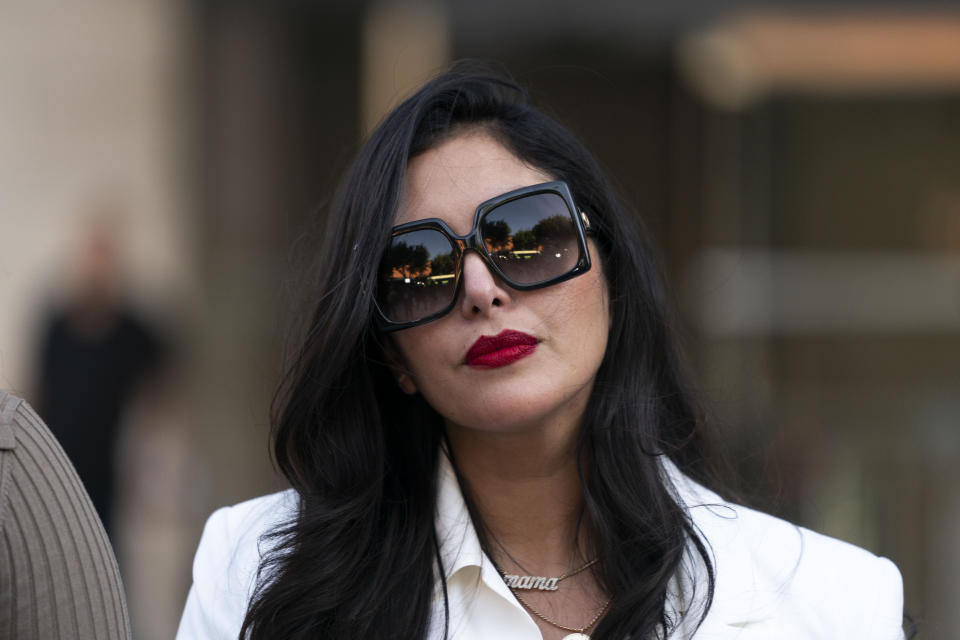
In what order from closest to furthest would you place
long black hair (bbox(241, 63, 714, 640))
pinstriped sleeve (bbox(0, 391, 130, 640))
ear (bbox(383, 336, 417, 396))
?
pinstriped sleeve (bbox(0, 391, 130, 640))
long black hair (bbox(241, 63, 714, 640))
ear (bbox(383, 336, 417, 396))

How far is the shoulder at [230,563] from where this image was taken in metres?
2.51

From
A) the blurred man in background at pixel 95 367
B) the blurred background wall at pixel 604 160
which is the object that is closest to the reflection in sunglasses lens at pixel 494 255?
the blurred man in background at pixel 95 367

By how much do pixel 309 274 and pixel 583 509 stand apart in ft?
2.65

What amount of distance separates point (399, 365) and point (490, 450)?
26 centimetres

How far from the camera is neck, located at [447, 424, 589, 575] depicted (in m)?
2.56

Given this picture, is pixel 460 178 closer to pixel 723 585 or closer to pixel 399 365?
pixel 399 365

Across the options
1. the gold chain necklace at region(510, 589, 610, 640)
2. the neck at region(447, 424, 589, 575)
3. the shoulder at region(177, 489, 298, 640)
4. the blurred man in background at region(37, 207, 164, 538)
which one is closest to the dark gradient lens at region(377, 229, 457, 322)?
the neck at region(447, 424, 589, 575)

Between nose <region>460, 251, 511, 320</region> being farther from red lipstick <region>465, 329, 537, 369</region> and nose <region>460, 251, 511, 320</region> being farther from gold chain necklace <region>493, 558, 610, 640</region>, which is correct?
gold chain necklace <region>493, 558, 610, 640</region>

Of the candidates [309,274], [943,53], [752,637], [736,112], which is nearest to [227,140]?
[736,112]

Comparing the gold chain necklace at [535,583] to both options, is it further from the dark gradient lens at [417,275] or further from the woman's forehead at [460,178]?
the woman's forehead at [460,178]

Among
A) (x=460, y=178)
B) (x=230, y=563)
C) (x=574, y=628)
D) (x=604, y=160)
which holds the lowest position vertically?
(x=574, y=628)

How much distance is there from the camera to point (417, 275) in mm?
2457

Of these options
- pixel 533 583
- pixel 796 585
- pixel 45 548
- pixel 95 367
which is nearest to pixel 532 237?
pixel 533 583

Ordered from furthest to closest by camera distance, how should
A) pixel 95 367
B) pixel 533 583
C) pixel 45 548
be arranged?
pixel 95 367
pixel 533 583
pixel 45 548
